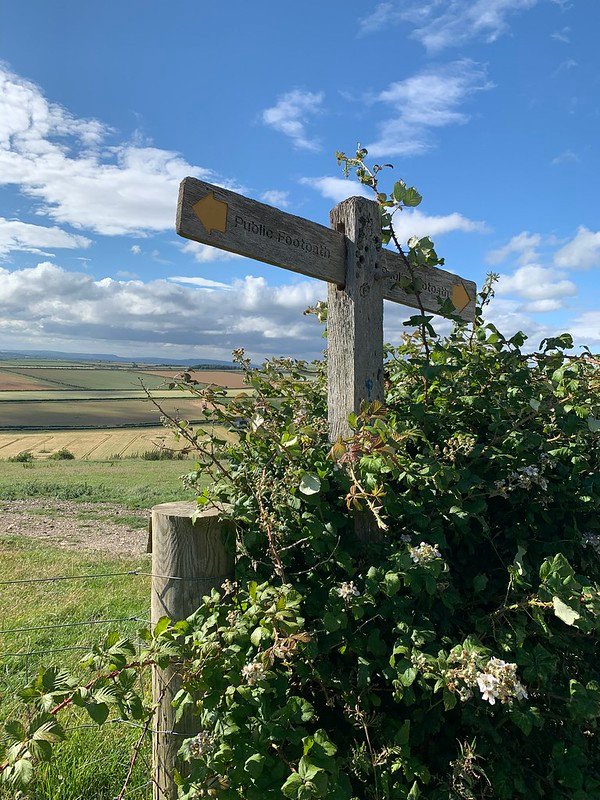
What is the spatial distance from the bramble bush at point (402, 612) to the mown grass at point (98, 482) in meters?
13.9

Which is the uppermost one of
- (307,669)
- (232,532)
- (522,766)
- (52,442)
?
(232,532)

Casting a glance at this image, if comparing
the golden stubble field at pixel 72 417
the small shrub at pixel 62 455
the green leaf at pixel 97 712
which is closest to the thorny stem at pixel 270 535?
the green leaf at pixel 97 712

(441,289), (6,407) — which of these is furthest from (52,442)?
(441,289)

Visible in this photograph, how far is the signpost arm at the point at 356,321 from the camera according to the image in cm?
259

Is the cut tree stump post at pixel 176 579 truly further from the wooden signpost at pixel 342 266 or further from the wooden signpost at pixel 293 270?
the wooden signpost at pixel 342 266

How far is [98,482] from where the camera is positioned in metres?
27.0

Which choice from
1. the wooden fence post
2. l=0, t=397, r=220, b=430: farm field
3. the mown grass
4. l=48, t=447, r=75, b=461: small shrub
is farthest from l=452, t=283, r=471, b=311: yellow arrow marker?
l=0, t=397, r=220, b=430: farm field

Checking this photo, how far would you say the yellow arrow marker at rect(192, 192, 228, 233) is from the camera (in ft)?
7.34

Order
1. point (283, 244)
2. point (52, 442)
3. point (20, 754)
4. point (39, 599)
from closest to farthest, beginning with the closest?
point (20, 754) → point (283, 244) → point (39, 599) → point (52, 442)

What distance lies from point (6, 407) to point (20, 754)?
219 feet

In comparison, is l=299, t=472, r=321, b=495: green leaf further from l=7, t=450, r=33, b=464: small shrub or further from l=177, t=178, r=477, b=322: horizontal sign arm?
l=7, t=450, r=33, b=464: small shrub

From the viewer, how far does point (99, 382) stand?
272 ft

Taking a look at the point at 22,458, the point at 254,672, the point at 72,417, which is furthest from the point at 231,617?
the point at 72,417

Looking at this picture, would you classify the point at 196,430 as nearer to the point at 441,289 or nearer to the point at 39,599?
the point at 441,289
